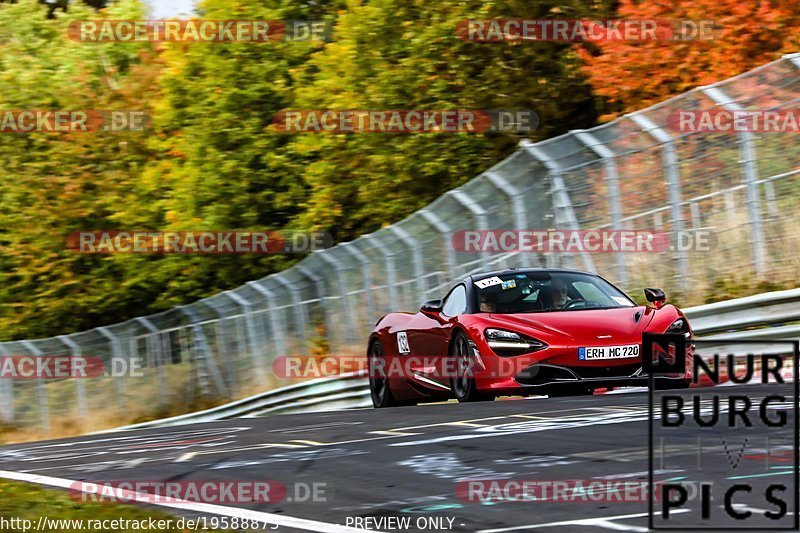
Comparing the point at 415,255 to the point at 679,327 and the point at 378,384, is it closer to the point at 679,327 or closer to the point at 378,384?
the point at 378,384

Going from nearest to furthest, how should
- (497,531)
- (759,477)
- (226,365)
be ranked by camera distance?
(497,531) → (759,477) → (226,365)

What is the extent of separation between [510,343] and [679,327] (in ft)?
4.70

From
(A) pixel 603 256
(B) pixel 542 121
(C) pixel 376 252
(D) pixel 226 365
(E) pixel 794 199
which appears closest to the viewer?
(E) pixel 794 199

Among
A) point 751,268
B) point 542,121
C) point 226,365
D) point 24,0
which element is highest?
point 24,0

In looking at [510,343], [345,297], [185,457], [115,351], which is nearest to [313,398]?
[345,297]

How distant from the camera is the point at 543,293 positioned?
13383 millimetres

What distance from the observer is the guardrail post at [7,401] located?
38.2 metres

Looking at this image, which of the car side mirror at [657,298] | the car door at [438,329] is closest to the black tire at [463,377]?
the car door at [438,329]

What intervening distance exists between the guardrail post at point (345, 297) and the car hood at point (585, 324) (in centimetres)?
1136

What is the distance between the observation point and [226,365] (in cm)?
3109

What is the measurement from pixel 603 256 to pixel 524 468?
35.2 feet

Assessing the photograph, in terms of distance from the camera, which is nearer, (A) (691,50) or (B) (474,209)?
(B) (474,209)

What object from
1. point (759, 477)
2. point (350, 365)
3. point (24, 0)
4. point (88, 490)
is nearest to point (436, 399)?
point (88, 490)

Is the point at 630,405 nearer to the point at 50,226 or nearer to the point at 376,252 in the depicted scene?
the point at 376,252
